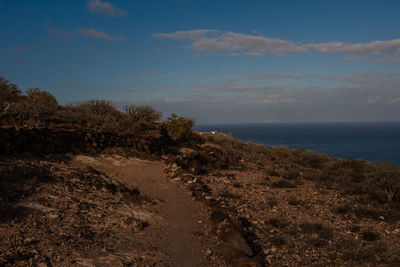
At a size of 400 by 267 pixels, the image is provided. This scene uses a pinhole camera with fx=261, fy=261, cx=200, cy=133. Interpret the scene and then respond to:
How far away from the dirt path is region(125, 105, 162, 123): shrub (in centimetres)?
664

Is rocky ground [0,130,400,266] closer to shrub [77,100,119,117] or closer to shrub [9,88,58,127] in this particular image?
shrub [9,88,58,127]

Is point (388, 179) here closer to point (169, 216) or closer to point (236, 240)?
point (236, 240)

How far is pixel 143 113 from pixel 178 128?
2646 mm

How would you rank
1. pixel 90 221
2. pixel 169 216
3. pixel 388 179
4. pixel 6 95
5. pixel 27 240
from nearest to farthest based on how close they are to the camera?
pixel 27 240, pixel 90 221, pixel 169 216, pixel 388 179, pixel 6 95

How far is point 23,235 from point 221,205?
5.09 m

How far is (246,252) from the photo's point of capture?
5.20 meters

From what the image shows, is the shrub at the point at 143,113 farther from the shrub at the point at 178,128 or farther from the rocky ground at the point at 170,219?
the rocky ground at the point at 170,219

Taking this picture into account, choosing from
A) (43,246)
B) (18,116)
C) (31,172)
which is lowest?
(43,246)

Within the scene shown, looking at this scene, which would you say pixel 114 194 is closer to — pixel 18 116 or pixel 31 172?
pixel 31 172

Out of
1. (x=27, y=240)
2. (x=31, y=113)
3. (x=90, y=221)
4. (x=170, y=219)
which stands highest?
(x=31, y=113)

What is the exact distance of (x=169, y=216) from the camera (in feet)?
22.7

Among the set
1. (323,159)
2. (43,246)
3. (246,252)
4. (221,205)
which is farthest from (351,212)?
(323,159)

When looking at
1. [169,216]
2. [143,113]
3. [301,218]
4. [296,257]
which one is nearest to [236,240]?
[296,257]

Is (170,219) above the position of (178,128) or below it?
below
